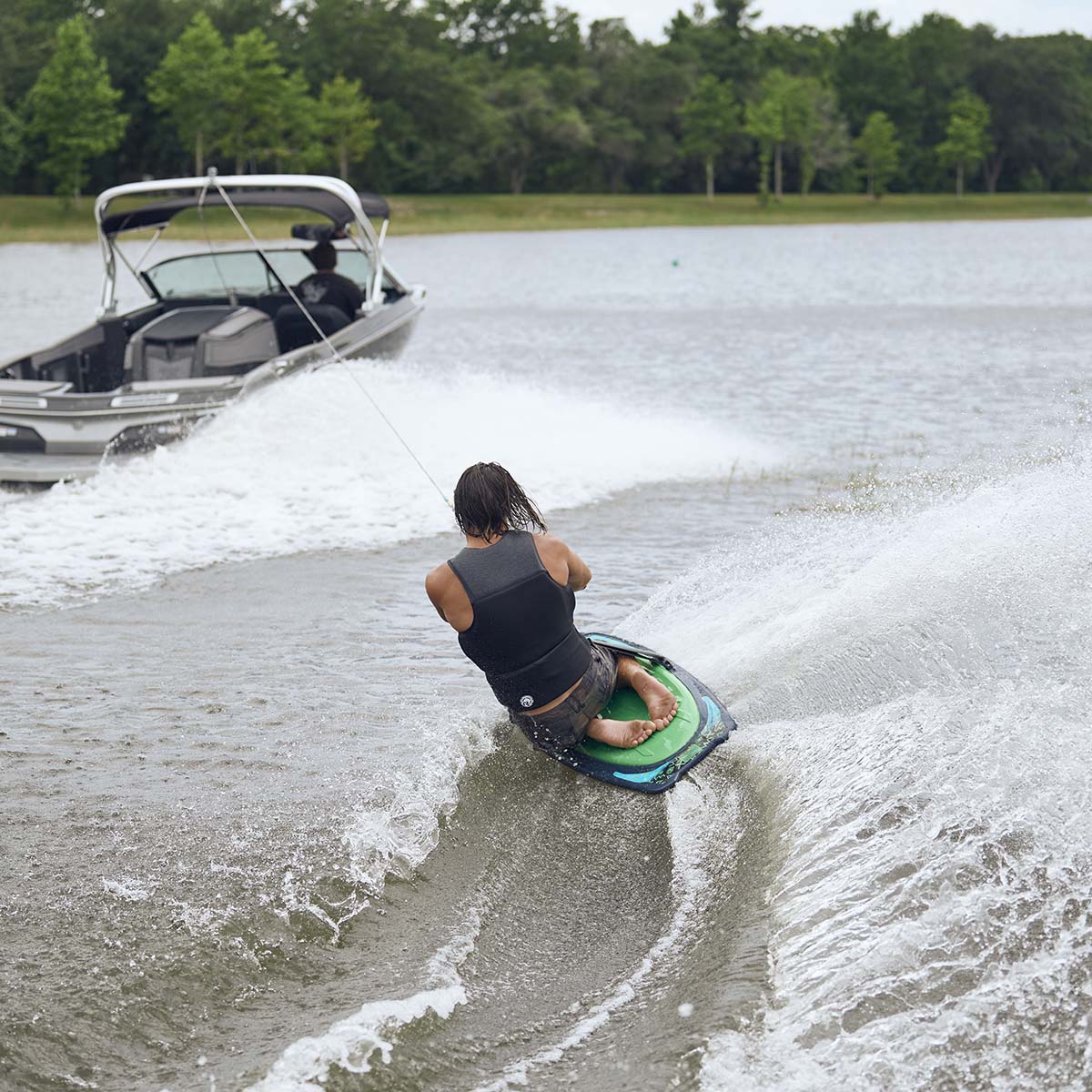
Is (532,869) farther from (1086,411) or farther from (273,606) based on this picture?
(1086,411)

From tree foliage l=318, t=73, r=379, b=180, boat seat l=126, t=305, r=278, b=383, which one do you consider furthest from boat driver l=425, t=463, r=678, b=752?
tree foliage l=318, t=73, r=379, b=180

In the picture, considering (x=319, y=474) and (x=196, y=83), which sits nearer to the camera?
(x=319, y=474)

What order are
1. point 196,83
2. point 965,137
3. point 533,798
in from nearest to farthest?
1. point 533,798
2. point 196,83
3. point 965,137

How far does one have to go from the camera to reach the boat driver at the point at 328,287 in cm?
1330

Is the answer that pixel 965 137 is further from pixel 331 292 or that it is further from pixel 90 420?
pixel 90 420

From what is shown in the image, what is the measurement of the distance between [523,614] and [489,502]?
0.41 m

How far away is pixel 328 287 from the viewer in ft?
43.7

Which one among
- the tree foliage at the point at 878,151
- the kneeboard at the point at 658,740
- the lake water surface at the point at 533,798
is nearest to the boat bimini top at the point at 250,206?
the lake water surface at the point at 533,798

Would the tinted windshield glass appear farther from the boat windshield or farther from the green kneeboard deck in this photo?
the green kneeboard deck

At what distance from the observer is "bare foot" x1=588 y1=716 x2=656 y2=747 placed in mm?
4918

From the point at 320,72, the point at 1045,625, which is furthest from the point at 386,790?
the point at 320,72

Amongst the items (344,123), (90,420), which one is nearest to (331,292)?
(90,420)

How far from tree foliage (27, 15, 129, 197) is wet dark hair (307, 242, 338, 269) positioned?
59355 millimetres

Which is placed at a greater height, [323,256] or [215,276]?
[323,256]
